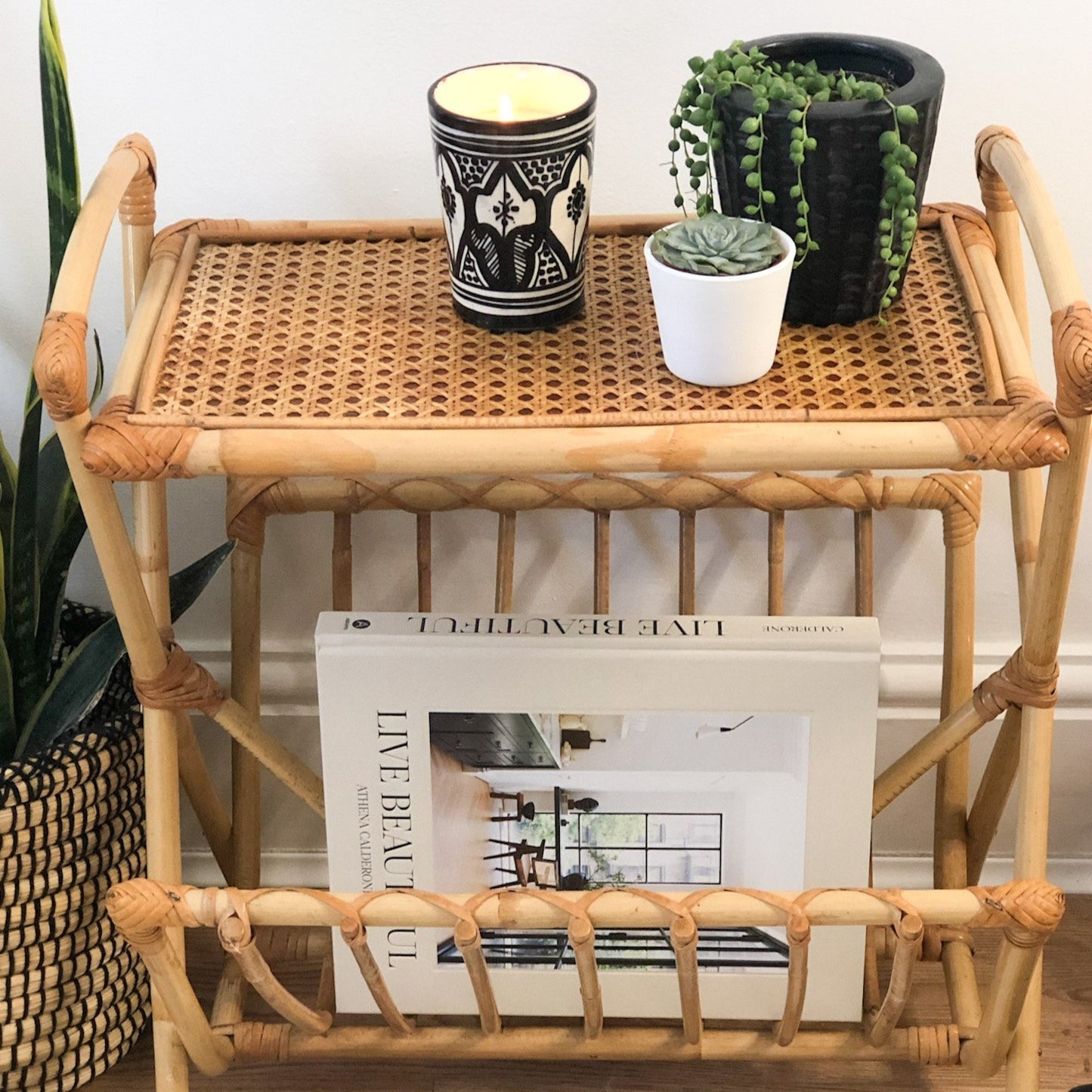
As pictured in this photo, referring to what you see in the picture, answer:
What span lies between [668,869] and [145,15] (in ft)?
1.82

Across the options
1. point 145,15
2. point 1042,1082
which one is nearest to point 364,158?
point 145,15

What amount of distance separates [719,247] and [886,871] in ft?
1.98

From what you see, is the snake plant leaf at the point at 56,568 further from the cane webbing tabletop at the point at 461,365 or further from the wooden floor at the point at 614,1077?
the wooden floor at the point at 614,1077

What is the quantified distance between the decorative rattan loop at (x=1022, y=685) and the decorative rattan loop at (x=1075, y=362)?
0.17m

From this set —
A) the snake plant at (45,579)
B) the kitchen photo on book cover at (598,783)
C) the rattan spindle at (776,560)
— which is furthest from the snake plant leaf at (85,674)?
the rattan spindle at (776,560)

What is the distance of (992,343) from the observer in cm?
56

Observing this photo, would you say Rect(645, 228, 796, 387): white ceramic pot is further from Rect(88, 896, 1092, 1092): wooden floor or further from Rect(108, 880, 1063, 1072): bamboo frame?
Rect(88, 896, 1092, 1092): wooden floor

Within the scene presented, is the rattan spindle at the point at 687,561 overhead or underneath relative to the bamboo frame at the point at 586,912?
overhead

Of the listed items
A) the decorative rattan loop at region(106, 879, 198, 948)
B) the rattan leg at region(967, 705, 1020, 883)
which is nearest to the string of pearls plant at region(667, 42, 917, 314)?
the rattan leg at region(967, 705, 1020, 883)

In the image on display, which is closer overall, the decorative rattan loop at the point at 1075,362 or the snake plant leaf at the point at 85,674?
the decorative rattan loop at the point at 1075,362

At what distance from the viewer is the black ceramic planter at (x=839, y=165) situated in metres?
0.51

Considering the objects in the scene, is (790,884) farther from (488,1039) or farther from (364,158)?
(364,158)

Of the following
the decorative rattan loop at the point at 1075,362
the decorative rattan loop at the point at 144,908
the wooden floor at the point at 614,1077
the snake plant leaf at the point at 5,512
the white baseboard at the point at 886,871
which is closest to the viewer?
the decorative rattan loop at the point at 1075,362

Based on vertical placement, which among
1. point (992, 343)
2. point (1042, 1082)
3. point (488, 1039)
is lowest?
point (1042, 1082)
